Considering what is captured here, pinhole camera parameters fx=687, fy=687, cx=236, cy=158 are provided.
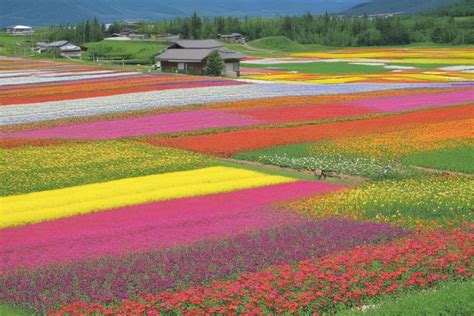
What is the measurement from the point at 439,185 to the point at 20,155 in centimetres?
1620

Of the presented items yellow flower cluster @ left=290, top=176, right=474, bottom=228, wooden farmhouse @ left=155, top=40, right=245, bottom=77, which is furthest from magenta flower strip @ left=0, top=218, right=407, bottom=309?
wooden farmhouse @ left=155, top=40, right=245, bottom=77

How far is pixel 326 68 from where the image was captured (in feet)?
288

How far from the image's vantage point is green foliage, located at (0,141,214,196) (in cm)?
2248

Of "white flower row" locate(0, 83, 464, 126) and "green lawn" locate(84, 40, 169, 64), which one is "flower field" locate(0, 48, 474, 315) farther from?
"green lawn" locate(84, 40, 169, 64)

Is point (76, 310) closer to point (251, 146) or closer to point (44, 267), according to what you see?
point (44, 267)

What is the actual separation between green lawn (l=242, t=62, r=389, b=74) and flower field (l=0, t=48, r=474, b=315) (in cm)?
3764

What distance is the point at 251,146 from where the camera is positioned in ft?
98.5

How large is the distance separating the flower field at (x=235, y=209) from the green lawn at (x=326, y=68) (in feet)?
123

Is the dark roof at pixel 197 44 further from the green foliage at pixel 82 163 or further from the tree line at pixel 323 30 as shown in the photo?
the green foliage at pixel 82 163

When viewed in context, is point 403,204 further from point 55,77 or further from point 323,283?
point 55,77

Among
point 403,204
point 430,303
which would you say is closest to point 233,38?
point 403,204

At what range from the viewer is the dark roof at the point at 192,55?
8219 centimetres

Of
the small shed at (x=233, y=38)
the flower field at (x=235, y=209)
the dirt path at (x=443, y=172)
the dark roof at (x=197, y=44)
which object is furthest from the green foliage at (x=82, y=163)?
the small shed at (x=233, y=38)

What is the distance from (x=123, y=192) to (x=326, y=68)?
69622mm
